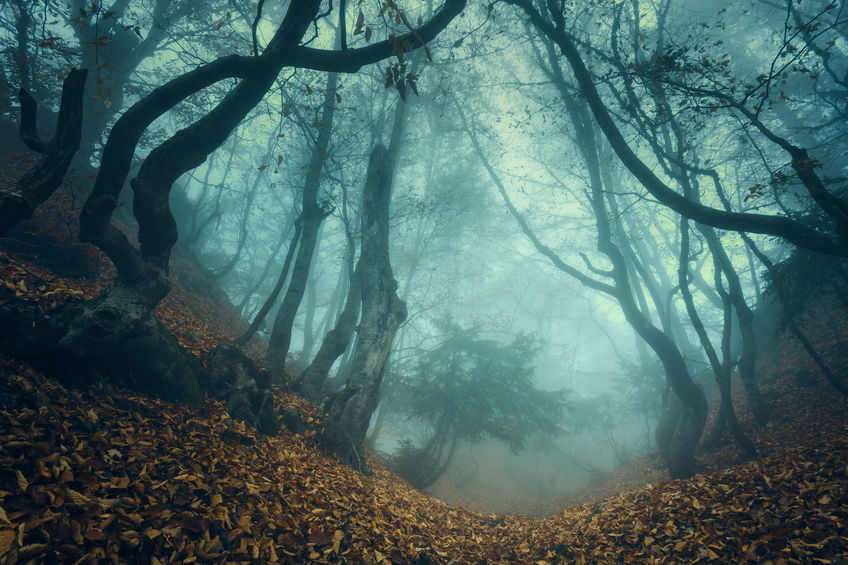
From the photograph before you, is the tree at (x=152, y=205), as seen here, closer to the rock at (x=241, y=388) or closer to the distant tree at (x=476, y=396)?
the rock at (x=241, y=388)

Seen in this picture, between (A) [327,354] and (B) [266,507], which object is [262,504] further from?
(A) [327,354]

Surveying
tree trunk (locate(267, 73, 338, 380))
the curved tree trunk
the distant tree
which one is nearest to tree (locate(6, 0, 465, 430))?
tree trunk (locate(267, 73, 338, 380))

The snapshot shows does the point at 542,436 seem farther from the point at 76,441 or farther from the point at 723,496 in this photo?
the point at 76,441

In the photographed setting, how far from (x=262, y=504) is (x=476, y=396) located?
1088 cm

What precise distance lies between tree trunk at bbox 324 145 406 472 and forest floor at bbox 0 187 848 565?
0.55 meters

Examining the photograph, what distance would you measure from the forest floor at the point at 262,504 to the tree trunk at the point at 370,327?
1.82ft

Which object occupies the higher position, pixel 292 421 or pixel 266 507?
pixel 292 421

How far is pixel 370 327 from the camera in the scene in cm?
769

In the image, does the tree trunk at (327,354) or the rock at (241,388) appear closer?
the rock at (241,388)

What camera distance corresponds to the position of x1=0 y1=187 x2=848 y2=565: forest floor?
2.51 meters

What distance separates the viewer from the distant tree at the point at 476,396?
1335 cm

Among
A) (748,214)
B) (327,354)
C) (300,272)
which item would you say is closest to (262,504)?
(327,354)

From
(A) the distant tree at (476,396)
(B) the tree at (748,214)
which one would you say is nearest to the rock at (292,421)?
(A) the distant tree at (476,396)

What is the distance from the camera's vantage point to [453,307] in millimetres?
27562
